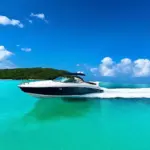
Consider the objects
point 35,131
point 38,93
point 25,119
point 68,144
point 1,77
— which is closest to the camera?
point 68,144

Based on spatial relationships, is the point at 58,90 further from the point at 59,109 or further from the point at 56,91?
the point at 59,109

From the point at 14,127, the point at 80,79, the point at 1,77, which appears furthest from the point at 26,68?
the point at 14,127

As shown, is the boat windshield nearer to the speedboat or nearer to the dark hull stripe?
A: the speedboat

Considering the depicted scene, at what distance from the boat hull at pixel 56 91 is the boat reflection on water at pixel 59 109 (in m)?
0.31

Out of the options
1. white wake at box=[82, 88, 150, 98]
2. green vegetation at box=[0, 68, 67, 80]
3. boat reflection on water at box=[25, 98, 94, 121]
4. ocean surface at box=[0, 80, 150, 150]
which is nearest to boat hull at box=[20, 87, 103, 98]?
boat reflection on water at box=[25, 98, 94, 121]

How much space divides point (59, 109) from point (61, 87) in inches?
95.4

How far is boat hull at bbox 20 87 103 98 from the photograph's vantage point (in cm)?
1270

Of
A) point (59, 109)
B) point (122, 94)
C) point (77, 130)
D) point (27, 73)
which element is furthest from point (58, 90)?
point (27, 73)

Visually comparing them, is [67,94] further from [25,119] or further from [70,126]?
[70,126]

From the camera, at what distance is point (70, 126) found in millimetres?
7383

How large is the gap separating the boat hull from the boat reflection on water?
1.01ft

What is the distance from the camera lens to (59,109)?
10617mm

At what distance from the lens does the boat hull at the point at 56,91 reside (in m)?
12.7

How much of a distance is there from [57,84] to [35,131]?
6.26 meters
